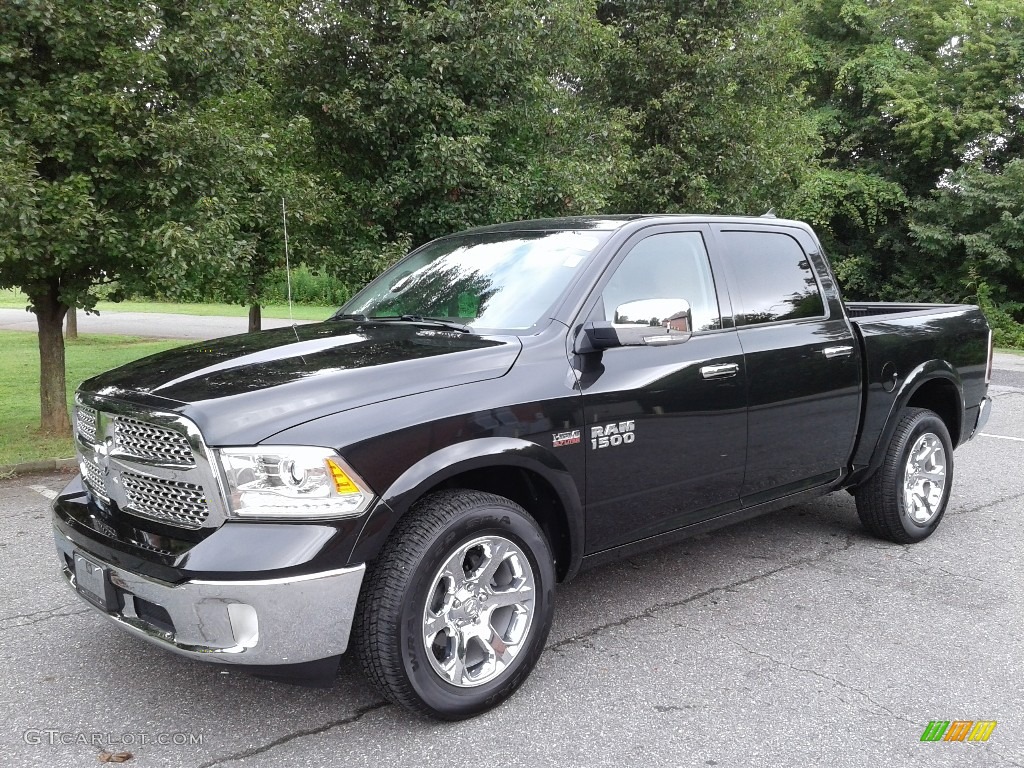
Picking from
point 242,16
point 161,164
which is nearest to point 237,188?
point 161,164

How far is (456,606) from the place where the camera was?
3145 millimetres

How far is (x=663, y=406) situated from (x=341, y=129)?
7.01 meters

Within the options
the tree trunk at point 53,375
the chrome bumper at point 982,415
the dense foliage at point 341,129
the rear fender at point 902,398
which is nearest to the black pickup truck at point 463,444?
the rear fender at point 902,398

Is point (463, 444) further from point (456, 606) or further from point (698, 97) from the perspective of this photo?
point (698, 97)

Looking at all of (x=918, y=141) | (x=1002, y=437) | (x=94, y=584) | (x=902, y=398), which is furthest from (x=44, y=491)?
(x=918, y=141)

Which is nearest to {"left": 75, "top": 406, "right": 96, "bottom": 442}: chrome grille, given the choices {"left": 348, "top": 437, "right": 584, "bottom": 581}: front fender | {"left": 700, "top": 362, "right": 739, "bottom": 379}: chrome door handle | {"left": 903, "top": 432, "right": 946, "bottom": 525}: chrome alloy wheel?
{"left": 348, "top": 437, "right": 584, "bottom": 581}: front fender

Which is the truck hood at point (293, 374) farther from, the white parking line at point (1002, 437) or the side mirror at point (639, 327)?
the white parking line at point (1002, 437)

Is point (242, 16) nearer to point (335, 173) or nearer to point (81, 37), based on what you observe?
point (81, 37)

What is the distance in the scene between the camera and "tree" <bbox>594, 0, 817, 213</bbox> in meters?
13.7

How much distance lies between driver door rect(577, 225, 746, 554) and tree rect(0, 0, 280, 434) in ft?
14.4

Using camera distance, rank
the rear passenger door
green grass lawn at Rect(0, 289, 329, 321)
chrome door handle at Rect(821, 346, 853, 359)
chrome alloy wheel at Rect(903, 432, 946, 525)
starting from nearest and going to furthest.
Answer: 1. the rear passenger door
2. chrome door handle at Rect(821, 346, 853, 359)
3. chrome alloy wheel at Rect(903, 432, 946, 525)
4. green grass lawn at Rect(0, 289, 329, 321)

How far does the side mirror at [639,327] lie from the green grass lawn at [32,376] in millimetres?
5604

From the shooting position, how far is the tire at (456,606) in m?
2.93

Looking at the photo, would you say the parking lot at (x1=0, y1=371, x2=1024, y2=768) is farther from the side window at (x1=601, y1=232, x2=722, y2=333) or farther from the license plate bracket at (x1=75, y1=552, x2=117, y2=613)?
the side window at (x1=601, y1=232, x2=722, y2=333)
